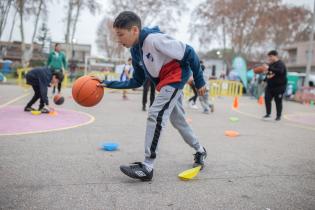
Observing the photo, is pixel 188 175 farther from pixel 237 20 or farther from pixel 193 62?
pixel 237 20

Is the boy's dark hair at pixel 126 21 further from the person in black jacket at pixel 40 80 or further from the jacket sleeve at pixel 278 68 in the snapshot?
the jacket sleeve at pixel 278 68

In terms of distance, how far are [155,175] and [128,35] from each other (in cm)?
160

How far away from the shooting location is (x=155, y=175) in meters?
4.01

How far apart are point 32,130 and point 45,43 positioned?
56.0 meters

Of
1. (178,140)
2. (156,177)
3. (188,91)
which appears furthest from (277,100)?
(188,91)

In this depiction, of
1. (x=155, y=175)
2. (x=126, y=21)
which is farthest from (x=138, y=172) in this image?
(x=126, y=21)

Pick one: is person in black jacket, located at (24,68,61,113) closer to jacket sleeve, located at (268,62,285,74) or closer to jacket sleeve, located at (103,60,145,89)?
jacket sleeve, located at (103,60,145,89)

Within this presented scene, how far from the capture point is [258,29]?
39344 mm

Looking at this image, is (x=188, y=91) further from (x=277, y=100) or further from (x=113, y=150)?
(x=113, y=150)

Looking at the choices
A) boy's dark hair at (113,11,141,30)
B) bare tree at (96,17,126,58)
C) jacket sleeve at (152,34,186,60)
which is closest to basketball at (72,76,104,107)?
boy's dark hair at (113,11,141,30)

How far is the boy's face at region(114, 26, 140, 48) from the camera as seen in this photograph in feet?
12.3

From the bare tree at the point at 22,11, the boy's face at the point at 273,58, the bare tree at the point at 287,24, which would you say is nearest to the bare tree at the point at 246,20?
the bare tree at the point at 287,24

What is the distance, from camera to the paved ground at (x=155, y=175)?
3150 millimetres

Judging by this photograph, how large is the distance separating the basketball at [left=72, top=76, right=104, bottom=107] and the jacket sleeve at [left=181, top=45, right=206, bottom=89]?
1130mm
